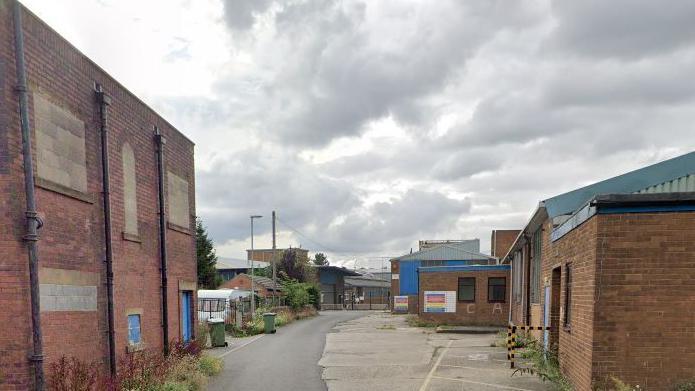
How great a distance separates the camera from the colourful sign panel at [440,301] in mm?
25938

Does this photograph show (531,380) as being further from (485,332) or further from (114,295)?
(485,332)

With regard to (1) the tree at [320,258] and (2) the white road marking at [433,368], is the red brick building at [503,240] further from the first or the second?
(1) the tree at [320,258]

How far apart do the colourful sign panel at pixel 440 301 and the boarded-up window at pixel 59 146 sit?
21.0 metres

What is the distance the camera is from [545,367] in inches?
428

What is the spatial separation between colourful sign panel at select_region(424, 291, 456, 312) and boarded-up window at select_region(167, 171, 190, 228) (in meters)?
16.5

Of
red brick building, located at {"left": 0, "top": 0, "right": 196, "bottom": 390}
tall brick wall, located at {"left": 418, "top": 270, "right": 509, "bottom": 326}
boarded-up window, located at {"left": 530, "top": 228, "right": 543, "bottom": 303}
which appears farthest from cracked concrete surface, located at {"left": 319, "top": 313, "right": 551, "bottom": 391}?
tall brick wall, located at {"left": 418, "top": 270, "right": 509, "bottom": 326}

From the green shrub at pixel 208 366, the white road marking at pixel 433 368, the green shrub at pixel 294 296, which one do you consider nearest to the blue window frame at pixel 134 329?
the green shrub at pixel 208 366

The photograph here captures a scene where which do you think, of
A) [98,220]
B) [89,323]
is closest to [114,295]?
[89,323]

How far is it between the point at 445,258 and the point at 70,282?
113 ft

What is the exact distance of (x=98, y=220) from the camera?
830cm

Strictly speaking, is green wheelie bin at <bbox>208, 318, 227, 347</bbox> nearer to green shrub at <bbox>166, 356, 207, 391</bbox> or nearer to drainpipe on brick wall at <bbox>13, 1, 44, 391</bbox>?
green shrub at <bbox>166, 356, 207, 391</bbox>

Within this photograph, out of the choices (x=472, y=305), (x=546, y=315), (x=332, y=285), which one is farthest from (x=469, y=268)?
(x=332, y=285)

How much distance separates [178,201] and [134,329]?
3619mm

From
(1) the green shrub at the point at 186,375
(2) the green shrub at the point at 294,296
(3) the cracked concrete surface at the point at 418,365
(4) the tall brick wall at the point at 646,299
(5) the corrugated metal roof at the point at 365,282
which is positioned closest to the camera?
(4) the tall brick wall at the point at 646,299
